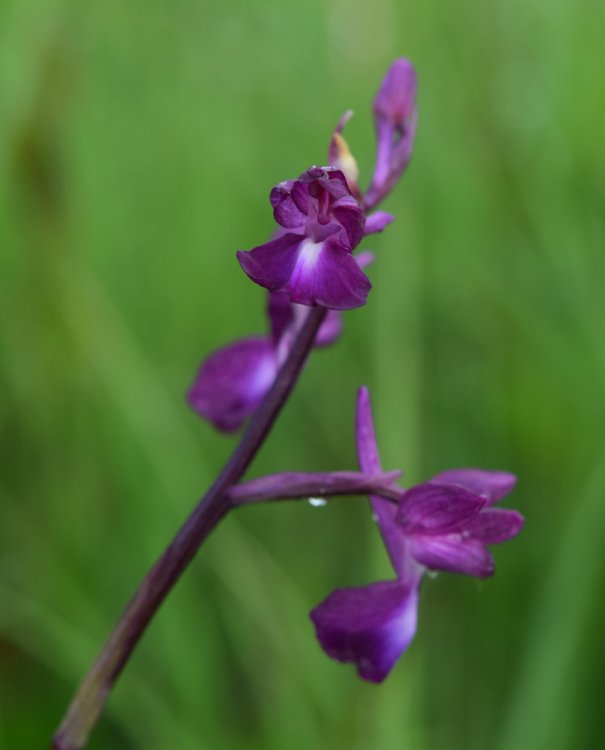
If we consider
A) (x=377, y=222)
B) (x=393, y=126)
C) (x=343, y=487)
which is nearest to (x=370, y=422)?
(x=343, y=487)

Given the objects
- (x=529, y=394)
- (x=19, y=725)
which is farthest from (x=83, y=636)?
(x=529, y=394)

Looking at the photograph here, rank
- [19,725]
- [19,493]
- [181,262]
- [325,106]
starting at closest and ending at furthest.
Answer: [19,725] < [19,493] < [181,262] < [325,106]

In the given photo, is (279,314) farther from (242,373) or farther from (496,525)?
(496,525)

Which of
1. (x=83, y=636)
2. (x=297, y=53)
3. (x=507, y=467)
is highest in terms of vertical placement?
(x=297, y=53)

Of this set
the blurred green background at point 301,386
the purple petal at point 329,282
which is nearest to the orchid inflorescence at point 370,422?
the purple petal at point 329,282

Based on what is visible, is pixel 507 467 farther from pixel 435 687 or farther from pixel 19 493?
pixel 19 493

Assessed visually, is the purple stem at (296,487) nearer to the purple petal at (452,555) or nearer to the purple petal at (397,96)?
the purple petal at (452,555)

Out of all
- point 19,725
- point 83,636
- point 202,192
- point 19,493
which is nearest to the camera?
point 83,636
